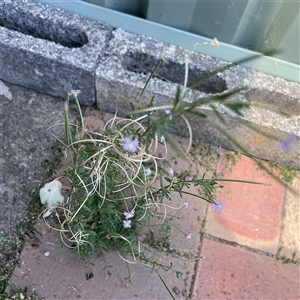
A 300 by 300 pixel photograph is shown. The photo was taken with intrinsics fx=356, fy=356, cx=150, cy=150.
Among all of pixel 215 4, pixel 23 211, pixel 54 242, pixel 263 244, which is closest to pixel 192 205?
pixel 263 244

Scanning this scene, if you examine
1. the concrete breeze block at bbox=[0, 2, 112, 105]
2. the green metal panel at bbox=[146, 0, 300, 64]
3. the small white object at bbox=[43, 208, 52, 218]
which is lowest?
the small white object at bbox=[43, 208, 52, 218]

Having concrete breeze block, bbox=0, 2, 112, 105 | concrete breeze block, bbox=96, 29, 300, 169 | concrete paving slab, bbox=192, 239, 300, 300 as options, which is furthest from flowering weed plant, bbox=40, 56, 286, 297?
concrete breeze block, bbox=0, 2, 112, 105

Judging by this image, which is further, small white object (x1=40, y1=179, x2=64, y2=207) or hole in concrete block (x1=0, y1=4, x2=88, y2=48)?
hole in concrete block (x1=0, y1=4, x2=88, y2=48)

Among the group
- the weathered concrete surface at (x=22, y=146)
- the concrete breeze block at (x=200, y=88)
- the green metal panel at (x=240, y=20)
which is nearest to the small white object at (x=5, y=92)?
the weathered concrete surface at (x=22, y=146)

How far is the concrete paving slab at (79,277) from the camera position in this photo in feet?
5.27

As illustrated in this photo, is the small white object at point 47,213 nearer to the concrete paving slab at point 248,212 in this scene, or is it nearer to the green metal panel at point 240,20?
the concrete paving slab at point 248,212

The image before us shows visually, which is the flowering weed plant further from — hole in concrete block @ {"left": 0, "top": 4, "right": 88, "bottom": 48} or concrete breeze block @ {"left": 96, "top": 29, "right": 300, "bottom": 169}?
hole in concrete block @ {"left": 0, "top": 4, "right": 88, "bottom": 48}

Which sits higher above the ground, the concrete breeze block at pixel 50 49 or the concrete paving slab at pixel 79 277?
the concrete breeze block at pixel 50 49

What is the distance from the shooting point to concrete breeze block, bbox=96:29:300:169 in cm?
180

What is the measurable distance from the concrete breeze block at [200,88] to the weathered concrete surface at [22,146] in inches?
12.8

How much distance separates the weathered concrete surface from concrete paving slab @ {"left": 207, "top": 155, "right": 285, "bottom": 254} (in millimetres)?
936

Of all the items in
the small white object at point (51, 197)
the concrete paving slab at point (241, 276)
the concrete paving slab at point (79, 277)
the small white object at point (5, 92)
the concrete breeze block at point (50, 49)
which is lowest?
the concrete paving slab at point (79, 277)

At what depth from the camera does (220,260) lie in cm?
180

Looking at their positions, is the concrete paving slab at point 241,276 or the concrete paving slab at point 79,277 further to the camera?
the concrete paving slab at point 241,276
